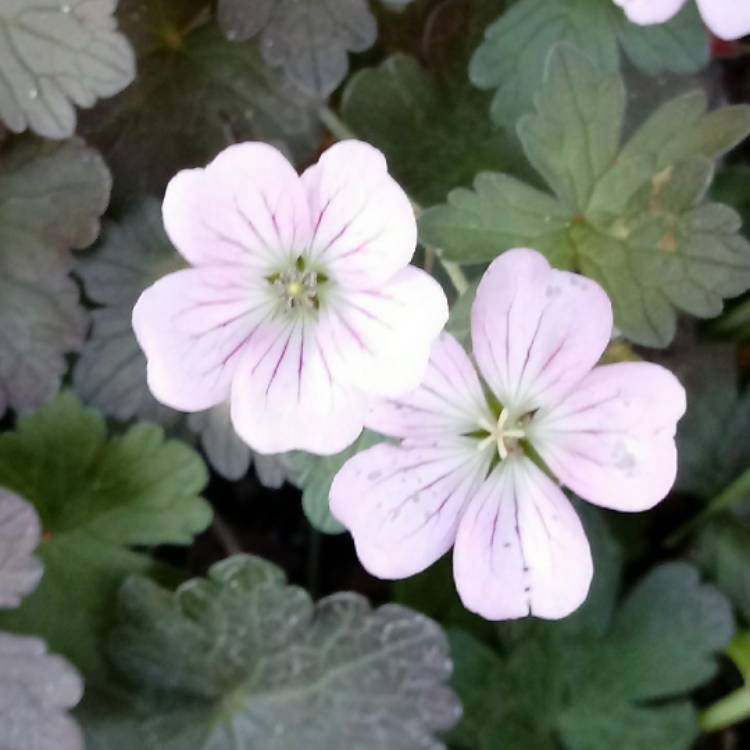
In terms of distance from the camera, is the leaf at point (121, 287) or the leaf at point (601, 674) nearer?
the leaf at point (121, 287)

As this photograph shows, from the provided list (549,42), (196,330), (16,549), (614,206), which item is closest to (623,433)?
(614,206)

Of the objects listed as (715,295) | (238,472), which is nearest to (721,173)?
(715,295)

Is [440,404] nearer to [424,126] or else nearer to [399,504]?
[399,504]

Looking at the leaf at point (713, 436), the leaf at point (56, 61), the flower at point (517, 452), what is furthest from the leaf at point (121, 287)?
the leaf at point (713, 436)

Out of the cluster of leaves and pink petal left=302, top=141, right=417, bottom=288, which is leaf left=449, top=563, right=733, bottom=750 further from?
pink petal left=302, top=141, right=417, bottom=288

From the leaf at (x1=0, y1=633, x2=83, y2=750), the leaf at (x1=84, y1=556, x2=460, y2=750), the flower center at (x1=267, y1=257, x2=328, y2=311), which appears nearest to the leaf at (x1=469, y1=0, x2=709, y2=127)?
the flower center at (x1=267, y1=257, x2=328, y2=311)

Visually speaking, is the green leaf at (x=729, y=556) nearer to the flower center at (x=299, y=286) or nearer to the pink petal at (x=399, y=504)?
the pink petal at (x=399, y=504)
